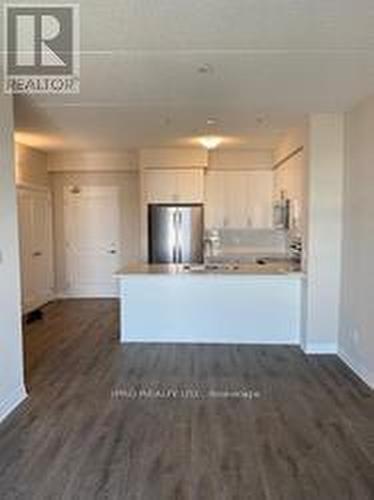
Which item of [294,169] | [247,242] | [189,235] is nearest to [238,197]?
[247,242]

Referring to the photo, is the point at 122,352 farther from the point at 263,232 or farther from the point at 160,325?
the point at 263,232

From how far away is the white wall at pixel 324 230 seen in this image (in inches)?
190

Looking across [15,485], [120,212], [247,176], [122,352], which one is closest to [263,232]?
[247,176]

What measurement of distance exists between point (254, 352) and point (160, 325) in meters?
1.21

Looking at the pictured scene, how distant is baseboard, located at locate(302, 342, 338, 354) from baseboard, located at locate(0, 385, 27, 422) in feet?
10.1

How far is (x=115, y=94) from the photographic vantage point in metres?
3.94

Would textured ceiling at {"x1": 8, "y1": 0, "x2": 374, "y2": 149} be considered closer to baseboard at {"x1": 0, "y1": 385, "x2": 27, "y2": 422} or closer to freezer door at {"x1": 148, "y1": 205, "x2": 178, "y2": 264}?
freezer door at {"x1": 148, "y1": 205, "x2": 178, "y2": 264}

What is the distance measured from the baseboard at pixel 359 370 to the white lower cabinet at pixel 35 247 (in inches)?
191

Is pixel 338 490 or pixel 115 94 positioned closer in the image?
pixel 338 490

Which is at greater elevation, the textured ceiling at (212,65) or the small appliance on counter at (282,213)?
the textured ceiling at (212,65)

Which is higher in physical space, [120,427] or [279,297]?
[279,297]

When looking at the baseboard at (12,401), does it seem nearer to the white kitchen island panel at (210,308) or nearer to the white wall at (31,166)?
the white kitchen island panel at (210,308)

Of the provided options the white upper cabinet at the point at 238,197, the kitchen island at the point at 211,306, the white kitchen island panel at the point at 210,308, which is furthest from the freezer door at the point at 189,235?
the white kitchen island panel at the point at 210,308

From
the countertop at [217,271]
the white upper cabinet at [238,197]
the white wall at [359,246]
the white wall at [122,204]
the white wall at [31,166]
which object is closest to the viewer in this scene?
the white wall at [359,246]
